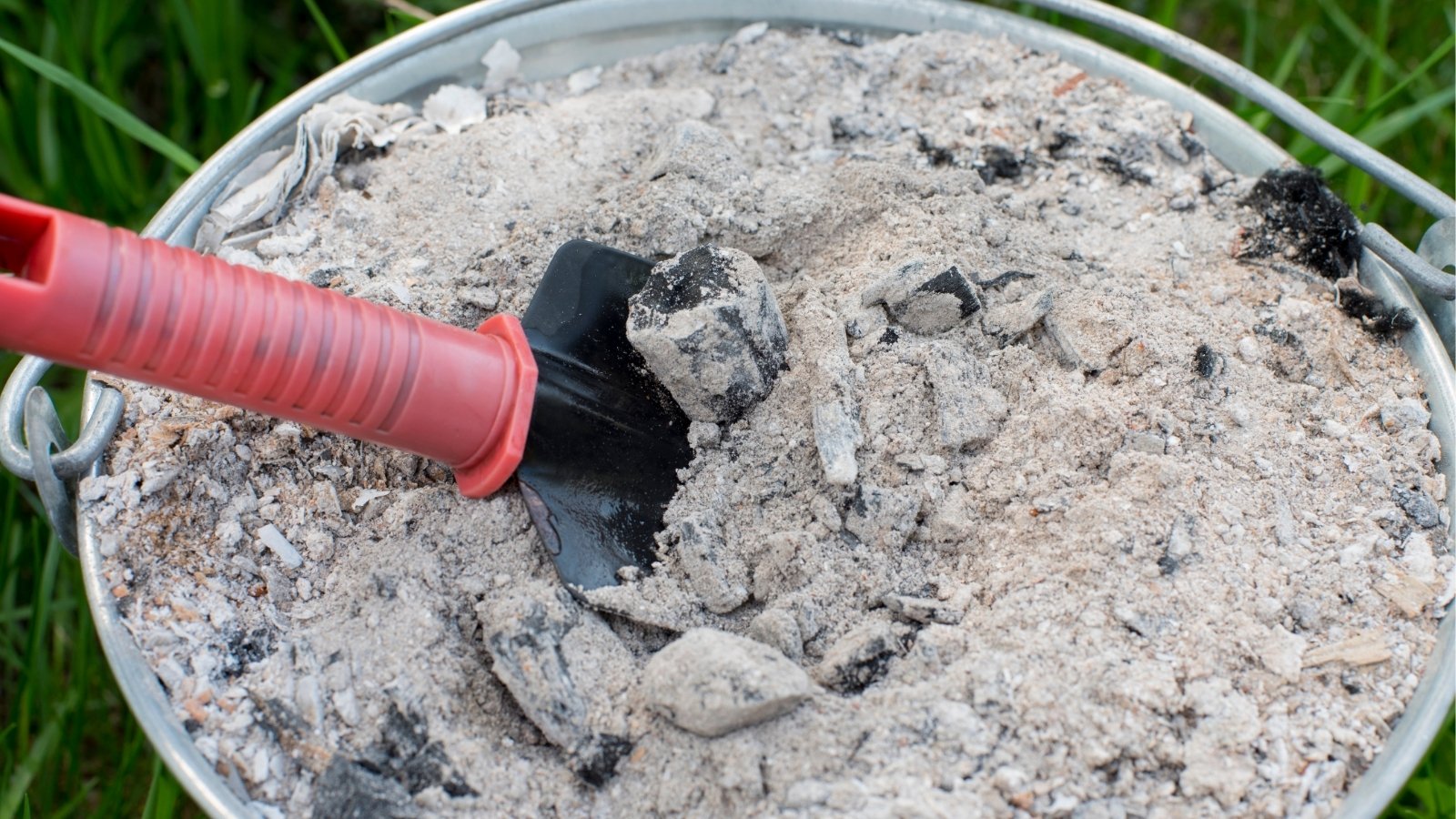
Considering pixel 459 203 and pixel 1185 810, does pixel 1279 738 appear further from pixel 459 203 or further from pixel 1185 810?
pixel 459 203

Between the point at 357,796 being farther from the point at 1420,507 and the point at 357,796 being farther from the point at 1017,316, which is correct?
the point at 1420,507

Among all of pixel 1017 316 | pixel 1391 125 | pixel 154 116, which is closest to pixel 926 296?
pixel 1017 316

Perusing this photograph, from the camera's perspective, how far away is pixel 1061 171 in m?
1.16

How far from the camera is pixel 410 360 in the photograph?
85cm

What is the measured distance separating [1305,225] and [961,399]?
0.42 m

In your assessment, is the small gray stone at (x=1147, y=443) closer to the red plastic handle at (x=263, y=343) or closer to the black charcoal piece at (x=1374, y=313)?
the black charcoal piece at (x=1374, y=313)

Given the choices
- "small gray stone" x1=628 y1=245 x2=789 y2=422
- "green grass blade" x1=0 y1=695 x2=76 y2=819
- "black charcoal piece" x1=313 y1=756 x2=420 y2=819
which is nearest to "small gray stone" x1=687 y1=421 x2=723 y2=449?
"small gray stone" x1=628 y1=245 x2=789 y2=422

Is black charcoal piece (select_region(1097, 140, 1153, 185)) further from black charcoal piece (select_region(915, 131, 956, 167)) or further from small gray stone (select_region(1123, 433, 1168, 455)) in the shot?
small gray stone (select_region(1123, 433, 1168, 455))

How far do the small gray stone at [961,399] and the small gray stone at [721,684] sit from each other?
257 mm

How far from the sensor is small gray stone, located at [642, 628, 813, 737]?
2.50ft

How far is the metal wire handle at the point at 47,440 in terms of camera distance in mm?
861

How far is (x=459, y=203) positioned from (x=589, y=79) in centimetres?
25

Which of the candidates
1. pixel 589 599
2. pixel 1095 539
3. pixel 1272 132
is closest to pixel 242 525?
pixel 589 599

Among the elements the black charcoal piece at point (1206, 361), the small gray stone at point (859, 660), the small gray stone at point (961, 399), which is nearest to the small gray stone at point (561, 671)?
the small gray stone at point (859, 660)
